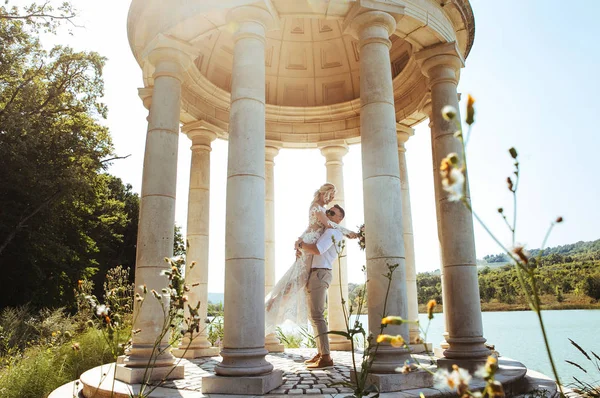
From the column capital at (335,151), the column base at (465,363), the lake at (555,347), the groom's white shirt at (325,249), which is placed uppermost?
the column capital at (335,151)

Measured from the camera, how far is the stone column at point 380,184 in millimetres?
19875

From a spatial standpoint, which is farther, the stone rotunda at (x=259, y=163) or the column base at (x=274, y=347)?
the column base at (x=274, y=347)

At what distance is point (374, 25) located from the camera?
2383 cm

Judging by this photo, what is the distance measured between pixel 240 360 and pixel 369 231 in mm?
8390

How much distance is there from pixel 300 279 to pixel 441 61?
16.1m

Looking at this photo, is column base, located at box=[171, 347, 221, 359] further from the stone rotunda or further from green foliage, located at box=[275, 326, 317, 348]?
green foliage, located at box=[275, 326, 317, 348]

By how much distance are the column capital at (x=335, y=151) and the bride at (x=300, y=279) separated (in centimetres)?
1463

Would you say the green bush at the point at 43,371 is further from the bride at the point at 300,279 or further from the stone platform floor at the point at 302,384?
Result: the bride at the point at 300,279

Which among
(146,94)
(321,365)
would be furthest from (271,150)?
(321,365)

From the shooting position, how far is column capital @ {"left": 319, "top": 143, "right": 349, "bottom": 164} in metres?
40.8

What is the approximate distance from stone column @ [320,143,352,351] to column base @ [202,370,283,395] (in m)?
17.8

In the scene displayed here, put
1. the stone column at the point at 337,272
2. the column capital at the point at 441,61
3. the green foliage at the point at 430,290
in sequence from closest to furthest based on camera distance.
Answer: the column capital at the point at 441,61
the stone column at the point at 337,272
the green foliage at the point at 430,290

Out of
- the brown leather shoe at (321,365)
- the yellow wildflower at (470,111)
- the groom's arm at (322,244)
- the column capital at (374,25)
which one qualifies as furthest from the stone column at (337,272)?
the yellow wildflower at (470,111)

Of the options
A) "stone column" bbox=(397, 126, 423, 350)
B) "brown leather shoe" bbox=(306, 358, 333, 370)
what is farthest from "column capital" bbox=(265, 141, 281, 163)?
"brown leather shoe" bbox=(306, 358, 333, 370)
